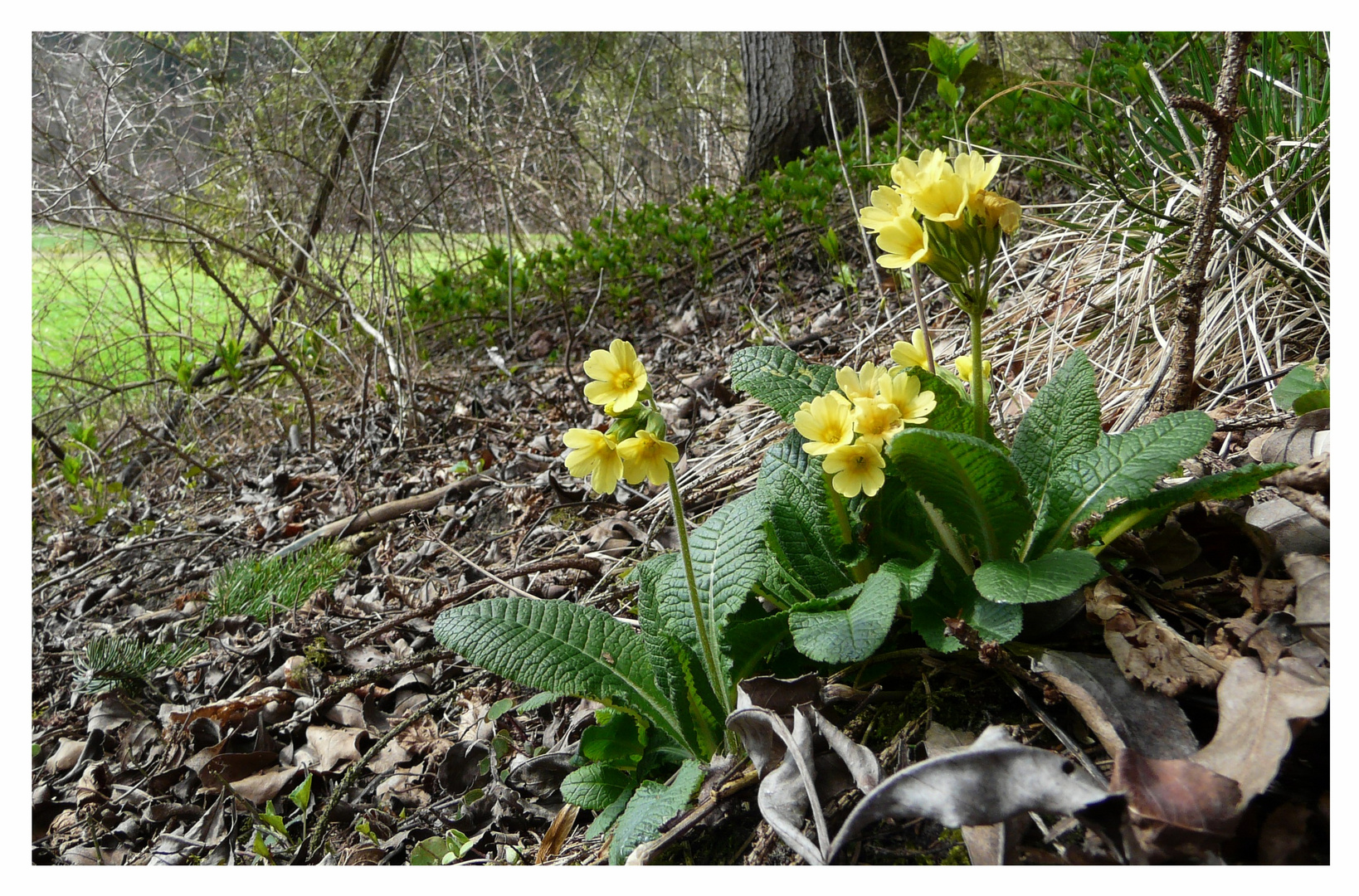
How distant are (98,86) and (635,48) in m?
3.24

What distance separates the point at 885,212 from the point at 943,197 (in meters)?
0.10

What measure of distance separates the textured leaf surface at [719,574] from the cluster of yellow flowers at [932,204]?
0.43 meters

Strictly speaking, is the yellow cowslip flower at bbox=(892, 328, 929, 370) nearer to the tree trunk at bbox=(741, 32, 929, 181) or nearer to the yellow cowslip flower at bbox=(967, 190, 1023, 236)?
the yellow cowslip flower at bbox=(967, 190, 1023, 236)

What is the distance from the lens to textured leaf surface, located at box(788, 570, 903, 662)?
1026 millimetres

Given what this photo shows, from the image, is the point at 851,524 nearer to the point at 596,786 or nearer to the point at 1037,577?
the point at 1037,577

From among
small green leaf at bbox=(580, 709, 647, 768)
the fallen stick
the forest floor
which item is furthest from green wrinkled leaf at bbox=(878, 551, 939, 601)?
the fallen stick

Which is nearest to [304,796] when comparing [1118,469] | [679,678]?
[679,678]

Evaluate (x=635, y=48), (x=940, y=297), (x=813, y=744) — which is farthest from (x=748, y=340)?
(x=635, y=48)

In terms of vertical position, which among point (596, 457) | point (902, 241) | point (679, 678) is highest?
point (902, 241)

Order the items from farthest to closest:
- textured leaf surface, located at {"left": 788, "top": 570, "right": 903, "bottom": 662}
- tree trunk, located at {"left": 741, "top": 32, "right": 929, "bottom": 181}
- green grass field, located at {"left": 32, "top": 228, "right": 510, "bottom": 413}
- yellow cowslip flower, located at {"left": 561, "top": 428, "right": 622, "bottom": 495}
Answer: tree trunk, located at {"left": 741, "top": 32, "right": 929, "bottom": 181}, green grass field, located at {"left": 32, "top": 228, "right": 510, "bottom": 413}, yellow cowslip flower, located at {"left": 561, "top": 428, "right": 622, "bottom": 495}, textured leaf surface, located at {"left": 788, "top": 570, "right": 903, "bottom": 662}

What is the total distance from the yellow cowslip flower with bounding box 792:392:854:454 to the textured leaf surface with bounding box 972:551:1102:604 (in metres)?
0.26

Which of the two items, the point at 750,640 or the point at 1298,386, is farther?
the point at 1298,386

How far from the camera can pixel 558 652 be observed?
1.27m

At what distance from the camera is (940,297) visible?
2.72 m
